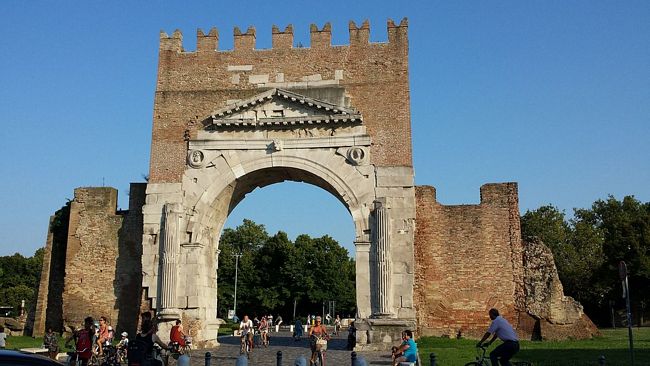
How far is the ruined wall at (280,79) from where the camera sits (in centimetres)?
1972

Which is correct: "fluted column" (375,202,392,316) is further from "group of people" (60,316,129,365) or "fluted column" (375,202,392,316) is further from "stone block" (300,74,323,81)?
"group of people" (60,316,129,365)

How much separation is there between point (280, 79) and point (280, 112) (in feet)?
3.91

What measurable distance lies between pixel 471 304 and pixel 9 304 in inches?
2401

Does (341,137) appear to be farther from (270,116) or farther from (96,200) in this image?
(96,200)

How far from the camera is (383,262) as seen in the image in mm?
18297

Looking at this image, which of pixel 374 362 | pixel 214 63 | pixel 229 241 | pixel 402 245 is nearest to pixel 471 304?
pixel 402 245

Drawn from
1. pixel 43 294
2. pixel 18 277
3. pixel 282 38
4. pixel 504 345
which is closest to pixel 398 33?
pixel 282 38

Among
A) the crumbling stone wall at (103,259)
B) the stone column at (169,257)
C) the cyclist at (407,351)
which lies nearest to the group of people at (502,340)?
the cyclist at (407,351)

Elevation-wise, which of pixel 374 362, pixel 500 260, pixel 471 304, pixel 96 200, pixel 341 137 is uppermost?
pixel 341 137

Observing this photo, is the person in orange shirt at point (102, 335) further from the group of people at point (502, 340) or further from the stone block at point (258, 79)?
the group of people at point (502, 340)

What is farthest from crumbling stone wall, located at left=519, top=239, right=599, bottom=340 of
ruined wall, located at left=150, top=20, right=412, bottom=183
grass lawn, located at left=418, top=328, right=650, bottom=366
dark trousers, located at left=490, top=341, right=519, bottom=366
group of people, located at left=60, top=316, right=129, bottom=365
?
group of people, located at left=60, top=316, right=129, bottom=365

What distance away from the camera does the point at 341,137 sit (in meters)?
19.6

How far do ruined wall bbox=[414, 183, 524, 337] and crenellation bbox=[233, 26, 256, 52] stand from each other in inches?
282

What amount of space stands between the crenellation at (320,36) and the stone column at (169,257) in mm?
6729
